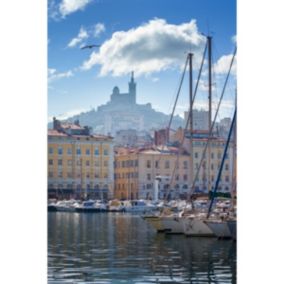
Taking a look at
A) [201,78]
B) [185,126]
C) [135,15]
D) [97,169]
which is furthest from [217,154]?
[97,169]

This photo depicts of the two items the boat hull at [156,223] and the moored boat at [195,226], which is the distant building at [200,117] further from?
the boat hull at [156,223]

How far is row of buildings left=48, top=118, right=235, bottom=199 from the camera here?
924 centimetres

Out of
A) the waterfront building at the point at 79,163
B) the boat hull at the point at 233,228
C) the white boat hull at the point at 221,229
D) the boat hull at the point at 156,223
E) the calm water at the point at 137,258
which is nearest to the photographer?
the calm water at the point at 137,258

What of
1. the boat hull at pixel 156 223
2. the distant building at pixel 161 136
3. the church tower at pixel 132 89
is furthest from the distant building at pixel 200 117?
the boat hull at pixel 156 223

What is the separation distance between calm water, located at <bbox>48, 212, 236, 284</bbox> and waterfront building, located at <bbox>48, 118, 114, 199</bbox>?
0.72 metres

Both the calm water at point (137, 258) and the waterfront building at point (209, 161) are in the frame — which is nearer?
the calm water at point (137, 258)

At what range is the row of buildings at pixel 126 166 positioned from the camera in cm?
924

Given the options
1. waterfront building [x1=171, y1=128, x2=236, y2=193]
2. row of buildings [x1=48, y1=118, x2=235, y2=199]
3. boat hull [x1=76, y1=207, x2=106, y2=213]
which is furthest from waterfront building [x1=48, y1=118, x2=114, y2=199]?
waterfront building [x1=171, y1=128, x2=236, y2=193]

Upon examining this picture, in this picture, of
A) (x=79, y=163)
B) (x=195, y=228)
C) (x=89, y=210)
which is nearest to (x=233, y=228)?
(x=195, y=228)

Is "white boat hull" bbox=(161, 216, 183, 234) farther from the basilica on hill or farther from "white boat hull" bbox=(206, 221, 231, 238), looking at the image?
the basilica on hill

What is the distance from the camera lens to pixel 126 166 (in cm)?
1114

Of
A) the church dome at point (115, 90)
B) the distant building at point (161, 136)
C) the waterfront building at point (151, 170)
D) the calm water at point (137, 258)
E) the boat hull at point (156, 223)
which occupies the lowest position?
the calm water at point (137, 258)

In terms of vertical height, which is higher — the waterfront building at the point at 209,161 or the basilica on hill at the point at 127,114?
the basilica on hill at the point at 127,114
